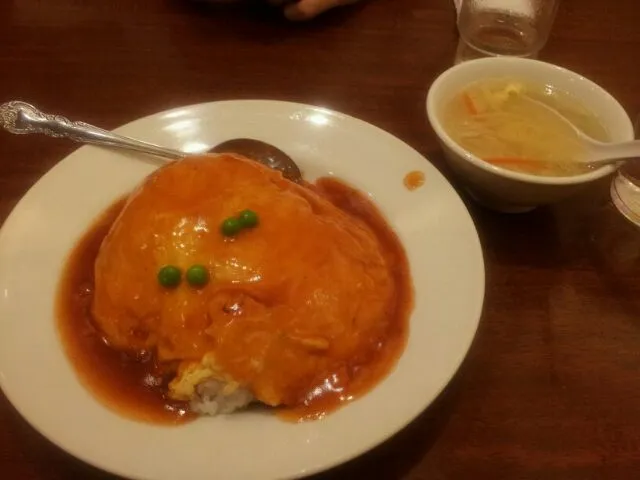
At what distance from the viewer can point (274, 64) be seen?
2.60 metres

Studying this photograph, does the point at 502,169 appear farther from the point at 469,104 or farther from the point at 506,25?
the point at 506,25

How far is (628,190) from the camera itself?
211 centimetres

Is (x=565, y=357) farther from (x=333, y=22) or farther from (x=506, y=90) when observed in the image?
(x=333, y=22)

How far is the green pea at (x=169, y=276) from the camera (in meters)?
1.50

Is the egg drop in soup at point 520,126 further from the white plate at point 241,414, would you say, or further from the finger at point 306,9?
the finger at point 306,9

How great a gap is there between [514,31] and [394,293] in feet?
4.85

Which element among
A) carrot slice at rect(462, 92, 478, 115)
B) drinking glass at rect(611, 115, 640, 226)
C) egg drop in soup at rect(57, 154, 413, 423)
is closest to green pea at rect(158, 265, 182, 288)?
egg drop in soup at rect(57, 154, 413, 423)

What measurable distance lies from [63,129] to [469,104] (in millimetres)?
1266

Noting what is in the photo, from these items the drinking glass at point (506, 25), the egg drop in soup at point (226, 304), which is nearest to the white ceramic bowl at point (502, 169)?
the egg drop in soup at point (226, 304)

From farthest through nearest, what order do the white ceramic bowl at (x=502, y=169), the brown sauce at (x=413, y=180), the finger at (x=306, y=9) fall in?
the finger at (x=306, y=9), the brown sauce at (x=413, y=180), the white ceramic bowl at (x=502, y=169)

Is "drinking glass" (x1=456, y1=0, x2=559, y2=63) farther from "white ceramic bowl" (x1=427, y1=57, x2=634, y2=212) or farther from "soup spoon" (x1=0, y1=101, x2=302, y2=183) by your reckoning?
"soup spoon" (x1=0, y1=101, x2=302, y2=183)

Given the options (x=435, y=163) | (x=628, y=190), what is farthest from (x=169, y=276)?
(x=628, y=190)

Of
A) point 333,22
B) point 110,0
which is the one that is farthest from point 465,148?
point 110,0

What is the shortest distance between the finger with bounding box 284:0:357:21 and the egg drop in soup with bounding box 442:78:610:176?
890 mm
